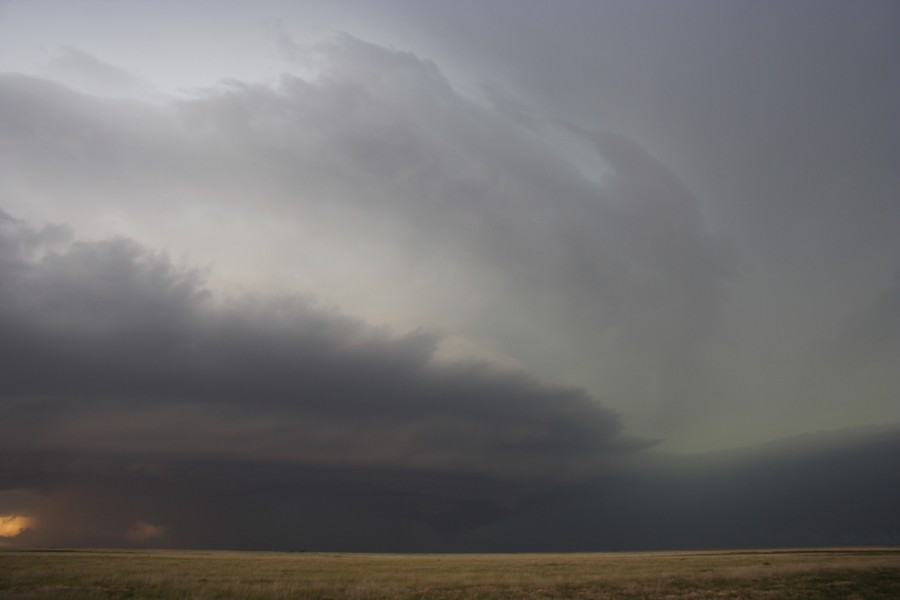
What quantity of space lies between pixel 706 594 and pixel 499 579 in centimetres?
1747

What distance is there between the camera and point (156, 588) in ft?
119

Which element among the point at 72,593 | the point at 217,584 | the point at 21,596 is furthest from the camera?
the point at 217,584

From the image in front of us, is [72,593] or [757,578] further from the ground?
[72,593]

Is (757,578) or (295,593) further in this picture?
(757,578)

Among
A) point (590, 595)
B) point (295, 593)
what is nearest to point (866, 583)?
point (590, 595)

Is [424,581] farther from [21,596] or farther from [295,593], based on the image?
[21,596]

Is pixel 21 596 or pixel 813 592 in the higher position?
pixel 21 596

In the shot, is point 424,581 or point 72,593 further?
point 424,581

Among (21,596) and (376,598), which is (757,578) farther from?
(21,596)

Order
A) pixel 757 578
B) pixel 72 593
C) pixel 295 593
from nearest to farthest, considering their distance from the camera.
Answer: pixel 72 593 → pixel 295 593 → pixel 757 578

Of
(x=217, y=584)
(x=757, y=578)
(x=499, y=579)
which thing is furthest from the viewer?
(x=499, y=579)

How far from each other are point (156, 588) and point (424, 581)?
20.3 m

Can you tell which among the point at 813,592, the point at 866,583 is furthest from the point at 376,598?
the point at 866,583

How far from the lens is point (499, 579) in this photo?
44.5m
